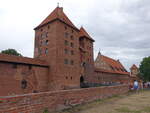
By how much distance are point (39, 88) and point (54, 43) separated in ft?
27.4

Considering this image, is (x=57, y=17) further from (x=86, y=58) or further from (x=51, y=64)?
(x=86, y=58)

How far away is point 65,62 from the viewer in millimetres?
24859

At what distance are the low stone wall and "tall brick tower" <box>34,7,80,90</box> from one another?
13975mm

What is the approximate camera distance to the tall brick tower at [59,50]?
23.0 metres

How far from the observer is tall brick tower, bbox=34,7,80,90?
75.3ft

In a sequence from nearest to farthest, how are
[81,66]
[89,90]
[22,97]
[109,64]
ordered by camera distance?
[22,97], [89,90], [81,66], [109,64]

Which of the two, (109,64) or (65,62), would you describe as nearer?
(65,62)

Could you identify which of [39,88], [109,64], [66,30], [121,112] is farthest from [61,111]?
[109,64]

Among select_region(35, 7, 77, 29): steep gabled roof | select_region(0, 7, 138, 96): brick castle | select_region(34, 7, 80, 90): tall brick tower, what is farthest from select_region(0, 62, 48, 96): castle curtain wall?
select_region(35, 7, 77, 29): steep gabled roof

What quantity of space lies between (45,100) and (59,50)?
18.5 meters

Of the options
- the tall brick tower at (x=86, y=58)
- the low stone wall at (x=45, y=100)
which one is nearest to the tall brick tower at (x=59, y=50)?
the tall brick tower at (x=86, y=58)

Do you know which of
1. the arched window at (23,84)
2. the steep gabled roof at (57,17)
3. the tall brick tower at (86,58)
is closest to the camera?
the arched window at (23,84)

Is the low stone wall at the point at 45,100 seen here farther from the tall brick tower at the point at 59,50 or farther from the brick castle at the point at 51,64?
the tall brick tower at the point at 59,50

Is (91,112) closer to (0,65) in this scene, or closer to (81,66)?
(0,65)
